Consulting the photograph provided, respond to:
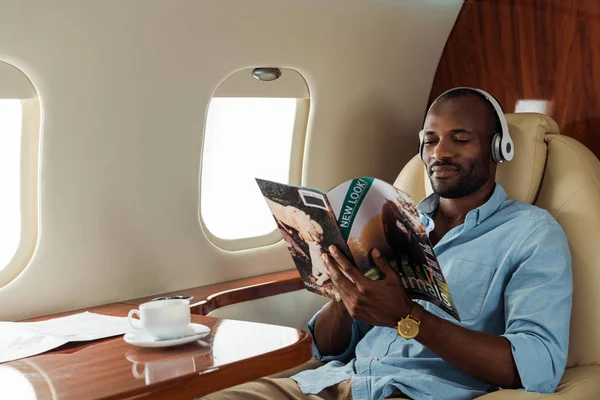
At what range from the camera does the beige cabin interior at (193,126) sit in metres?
2.13

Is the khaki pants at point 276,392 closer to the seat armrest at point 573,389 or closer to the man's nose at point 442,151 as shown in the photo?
the seat armrest at point 573,389

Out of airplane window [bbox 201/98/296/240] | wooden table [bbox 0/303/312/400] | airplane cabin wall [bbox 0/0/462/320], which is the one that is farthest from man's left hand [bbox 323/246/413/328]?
airplane window [bbox 201/98/296/240]

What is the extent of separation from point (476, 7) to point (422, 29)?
0.21 meters

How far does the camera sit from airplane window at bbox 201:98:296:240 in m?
3.08

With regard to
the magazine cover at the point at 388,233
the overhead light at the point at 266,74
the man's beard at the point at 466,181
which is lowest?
the magazine cover at the point at 388,233

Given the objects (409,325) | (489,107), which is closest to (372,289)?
(409,325)

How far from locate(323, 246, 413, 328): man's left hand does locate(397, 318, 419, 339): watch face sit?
0.05 ft

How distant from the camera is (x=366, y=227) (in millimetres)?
1744

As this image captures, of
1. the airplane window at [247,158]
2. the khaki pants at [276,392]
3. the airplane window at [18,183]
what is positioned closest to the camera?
the khaki pants at [276,392]

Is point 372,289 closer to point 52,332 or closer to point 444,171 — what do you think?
point 444,171

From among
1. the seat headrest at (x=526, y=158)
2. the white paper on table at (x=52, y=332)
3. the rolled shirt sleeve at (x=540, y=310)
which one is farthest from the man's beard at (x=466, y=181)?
the white paper on table at (x=52, y=332)

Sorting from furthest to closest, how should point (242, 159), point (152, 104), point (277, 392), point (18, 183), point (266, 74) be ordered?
point (242, 159), point (266, 74), point (152, 104), point (18, 183), point (277, 392)

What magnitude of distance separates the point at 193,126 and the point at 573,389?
1.35 metres

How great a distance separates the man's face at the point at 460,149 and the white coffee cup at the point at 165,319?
0.80 meters
